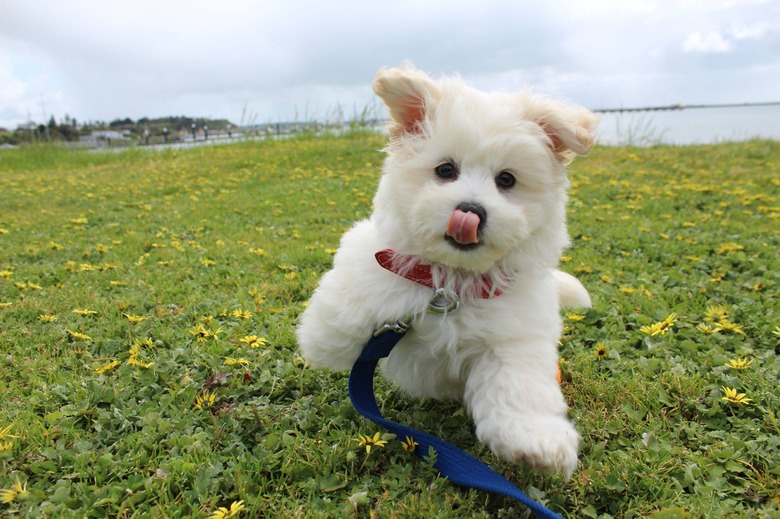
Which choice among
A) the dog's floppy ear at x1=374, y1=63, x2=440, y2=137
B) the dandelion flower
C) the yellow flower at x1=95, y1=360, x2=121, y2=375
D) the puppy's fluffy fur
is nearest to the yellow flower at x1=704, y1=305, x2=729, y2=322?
the puppy's fluffy fur

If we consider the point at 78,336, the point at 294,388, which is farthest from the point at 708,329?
the point at 78,336

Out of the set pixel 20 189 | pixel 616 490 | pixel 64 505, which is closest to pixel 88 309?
pixel 64 505

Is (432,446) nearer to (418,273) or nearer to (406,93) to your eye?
(418,273)

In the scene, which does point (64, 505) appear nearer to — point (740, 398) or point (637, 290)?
point (740, 398)

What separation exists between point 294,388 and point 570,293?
5.74 ft

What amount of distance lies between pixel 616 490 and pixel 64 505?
1887 millimetres

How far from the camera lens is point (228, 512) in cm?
174

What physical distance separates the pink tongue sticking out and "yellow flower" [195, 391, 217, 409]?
1275 millimetres

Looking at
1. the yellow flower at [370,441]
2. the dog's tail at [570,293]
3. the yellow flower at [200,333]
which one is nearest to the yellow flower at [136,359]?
the yellow flower at [200,333]

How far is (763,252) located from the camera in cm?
461

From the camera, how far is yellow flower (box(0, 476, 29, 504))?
5.58 ft

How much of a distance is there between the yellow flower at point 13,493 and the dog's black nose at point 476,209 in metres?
1.76

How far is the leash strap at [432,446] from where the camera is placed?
1.74 m

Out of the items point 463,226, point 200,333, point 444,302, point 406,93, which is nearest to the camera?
point 463,226
